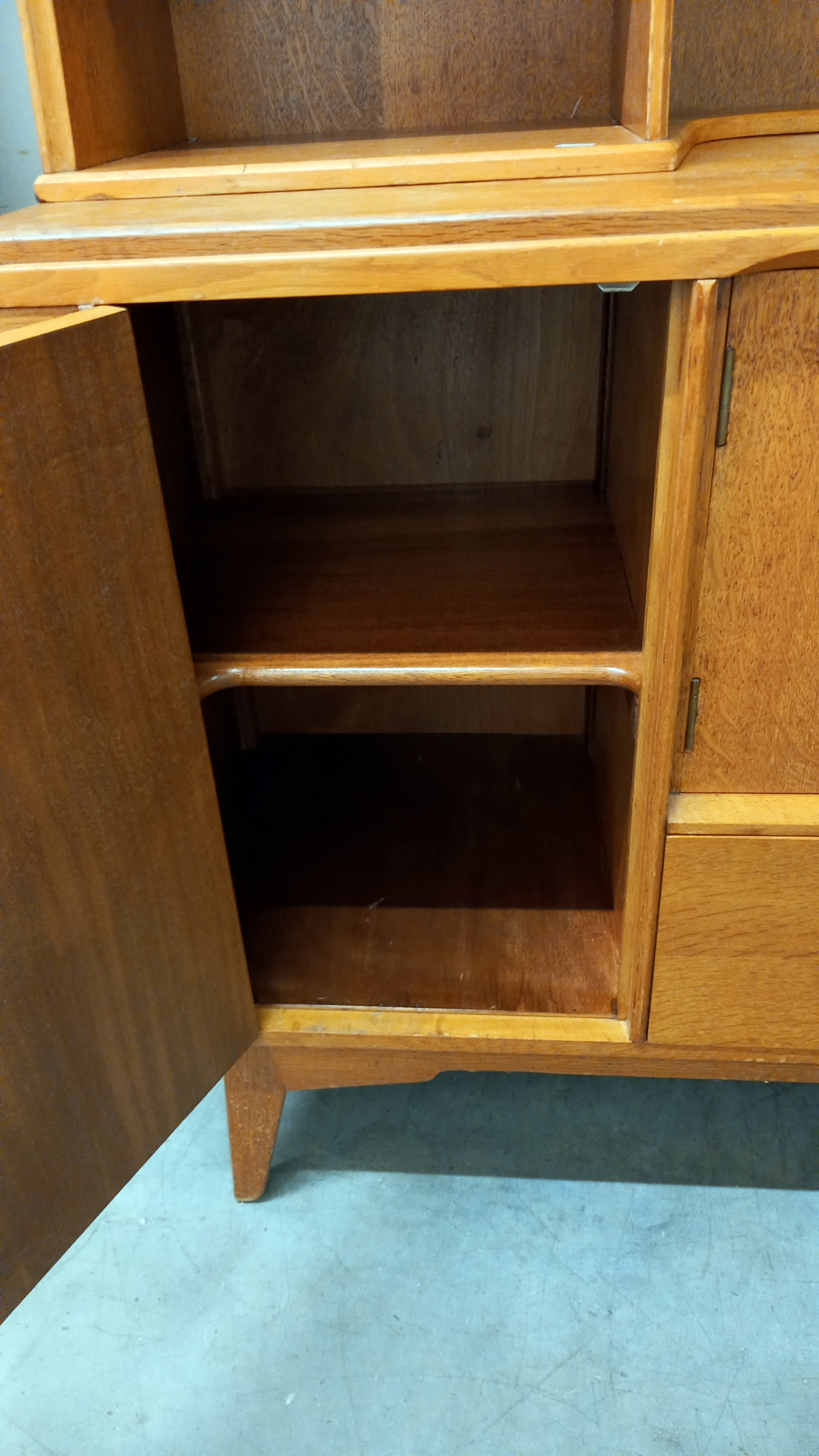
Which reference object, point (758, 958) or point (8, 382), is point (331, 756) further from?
point (8, 382)

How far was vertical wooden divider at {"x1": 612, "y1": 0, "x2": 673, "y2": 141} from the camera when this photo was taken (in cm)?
62

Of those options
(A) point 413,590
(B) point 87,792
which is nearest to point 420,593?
(A) point 413,590

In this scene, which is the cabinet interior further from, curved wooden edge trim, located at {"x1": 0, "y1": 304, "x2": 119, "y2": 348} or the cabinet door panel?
curved wooden edge trim, located at {"x1": 0, "y1": 304, "x2": 119, "y2": 348}

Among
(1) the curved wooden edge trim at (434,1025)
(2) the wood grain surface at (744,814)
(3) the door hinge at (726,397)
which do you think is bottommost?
(1) the curved wooden edge trim at (434,1025)

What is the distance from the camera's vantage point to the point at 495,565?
0.89 meters

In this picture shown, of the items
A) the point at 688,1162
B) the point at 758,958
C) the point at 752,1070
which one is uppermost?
A: the point at 758,958

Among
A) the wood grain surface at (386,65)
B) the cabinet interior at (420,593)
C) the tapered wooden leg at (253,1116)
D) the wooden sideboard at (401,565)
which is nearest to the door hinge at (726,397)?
the wooden sideboard at (401,565)

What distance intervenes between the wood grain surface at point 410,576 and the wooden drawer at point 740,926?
0.51 ft

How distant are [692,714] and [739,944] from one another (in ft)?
0.66

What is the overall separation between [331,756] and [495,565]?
15.6 inches

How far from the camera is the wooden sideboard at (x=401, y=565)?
59 centimetres

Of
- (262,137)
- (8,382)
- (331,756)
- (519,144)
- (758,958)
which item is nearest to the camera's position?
(8,382)

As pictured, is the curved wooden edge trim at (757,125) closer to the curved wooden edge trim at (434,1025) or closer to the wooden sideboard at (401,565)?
the wooden sideboard at (401,565)

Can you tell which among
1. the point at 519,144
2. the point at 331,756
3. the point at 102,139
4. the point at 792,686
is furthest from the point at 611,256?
the point at 331,756
